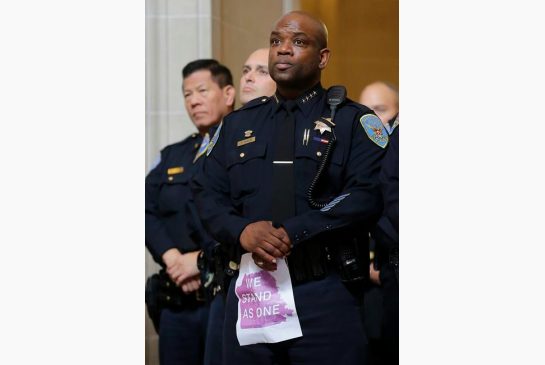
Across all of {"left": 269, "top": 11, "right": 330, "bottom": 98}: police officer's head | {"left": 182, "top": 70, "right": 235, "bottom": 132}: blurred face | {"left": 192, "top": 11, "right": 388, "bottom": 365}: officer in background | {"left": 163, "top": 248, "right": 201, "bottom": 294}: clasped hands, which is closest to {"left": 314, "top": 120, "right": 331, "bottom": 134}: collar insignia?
{"left": 192, "top": 11, "right": 388, "bottom": 365}: officer in background

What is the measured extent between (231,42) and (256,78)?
277 mm

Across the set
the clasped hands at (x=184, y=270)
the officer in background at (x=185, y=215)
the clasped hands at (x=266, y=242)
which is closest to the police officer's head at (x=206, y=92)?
the officer in background at (x=185, y=215)

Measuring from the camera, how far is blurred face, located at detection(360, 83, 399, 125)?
3.57 meters

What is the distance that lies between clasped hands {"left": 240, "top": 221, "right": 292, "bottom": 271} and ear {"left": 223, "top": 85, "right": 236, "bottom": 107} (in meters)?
0.92

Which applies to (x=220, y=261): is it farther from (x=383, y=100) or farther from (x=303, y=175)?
(x=383, y=100)

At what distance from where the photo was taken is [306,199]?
3504mm

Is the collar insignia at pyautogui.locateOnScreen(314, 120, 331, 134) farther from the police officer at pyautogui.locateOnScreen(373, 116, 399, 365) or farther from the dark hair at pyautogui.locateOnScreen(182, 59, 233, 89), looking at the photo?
the dark hair at pyautogui.locateOnScreen(182, 59, 233, 89)

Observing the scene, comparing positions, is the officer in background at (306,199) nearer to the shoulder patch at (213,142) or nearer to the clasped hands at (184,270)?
the shoulder patch at (213,142)

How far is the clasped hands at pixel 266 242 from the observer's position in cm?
346

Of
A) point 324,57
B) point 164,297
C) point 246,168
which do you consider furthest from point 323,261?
point 164,297
